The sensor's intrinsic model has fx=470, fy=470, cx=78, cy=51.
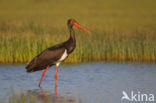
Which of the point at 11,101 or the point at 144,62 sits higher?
the point at 11,101

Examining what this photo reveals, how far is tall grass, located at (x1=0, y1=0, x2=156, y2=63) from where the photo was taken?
15.0m

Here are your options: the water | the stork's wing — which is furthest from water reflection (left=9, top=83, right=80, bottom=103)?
the stork's wing

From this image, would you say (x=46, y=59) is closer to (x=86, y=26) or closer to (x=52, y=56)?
(x=52, y=56)

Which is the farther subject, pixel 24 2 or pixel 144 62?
pixel 24 2

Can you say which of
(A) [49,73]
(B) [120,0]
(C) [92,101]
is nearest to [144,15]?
(B) [120,0]

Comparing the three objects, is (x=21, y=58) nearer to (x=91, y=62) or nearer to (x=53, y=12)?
(x=91, y=62)

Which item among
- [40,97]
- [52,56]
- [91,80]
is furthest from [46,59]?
[40,97]

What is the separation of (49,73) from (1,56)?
83.6 inches

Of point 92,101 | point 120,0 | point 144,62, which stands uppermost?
point 92,101

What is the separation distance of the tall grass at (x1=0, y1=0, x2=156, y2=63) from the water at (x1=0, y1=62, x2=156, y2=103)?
73 centimetres

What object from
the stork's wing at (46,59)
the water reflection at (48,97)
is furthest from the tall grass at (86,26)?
the water reflection at (48,97)

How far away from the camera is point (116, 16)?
3394 centimetres

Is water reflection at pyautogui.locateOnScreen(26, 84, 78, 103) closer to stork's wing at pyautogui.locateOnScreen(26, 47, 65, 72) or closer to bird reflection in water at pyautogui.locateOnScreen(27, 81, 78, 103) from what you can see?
bird reflection in water at pyautogui.locateOnScreen(27, 81, 78, 103)

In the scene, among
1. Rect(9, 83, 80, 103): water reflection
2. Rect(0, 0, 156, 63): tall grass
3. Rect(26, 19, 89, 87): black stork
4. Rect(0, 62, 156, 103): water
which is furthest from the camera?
Rect(0, 0, 156, 63): tall grass
